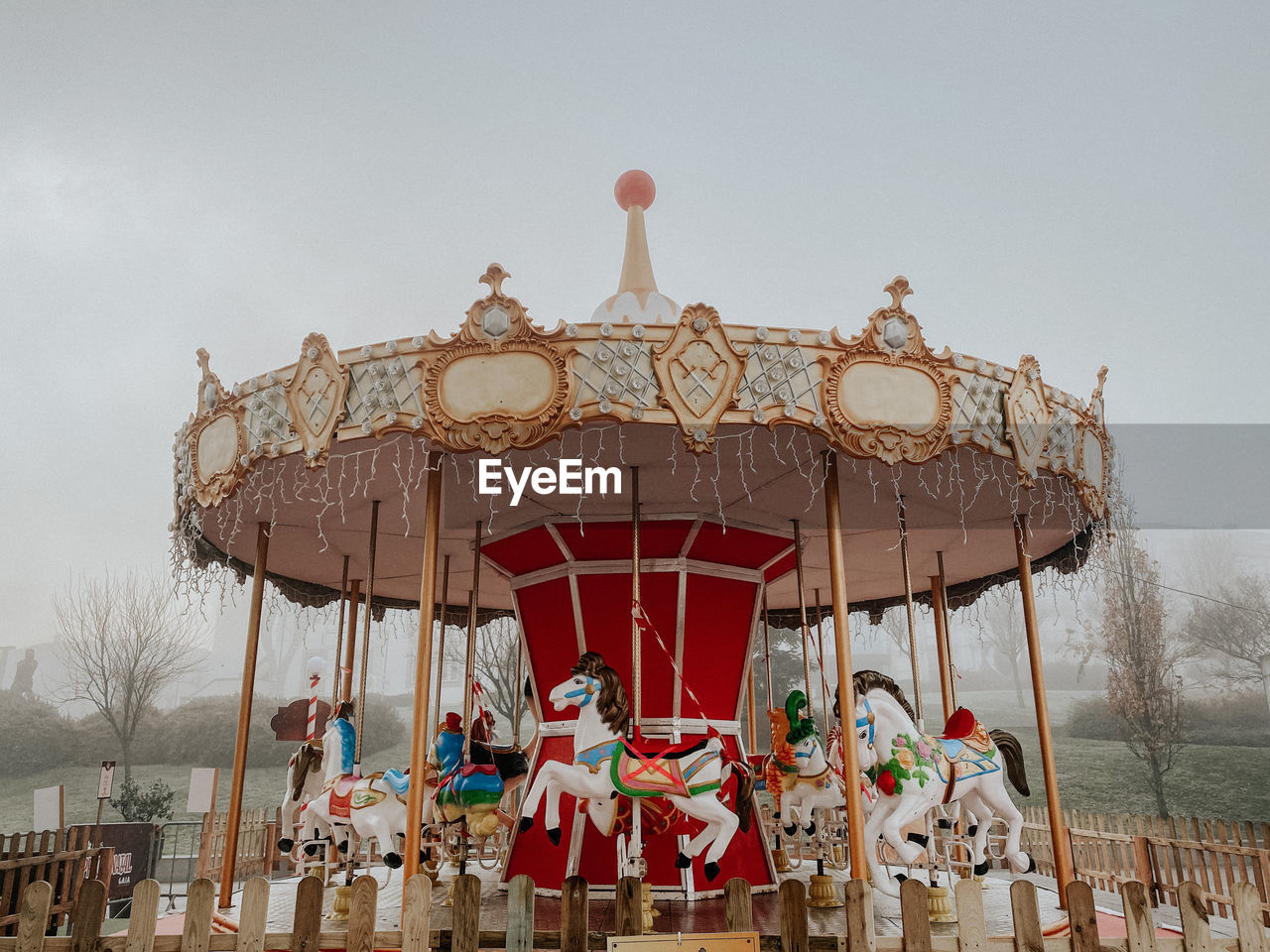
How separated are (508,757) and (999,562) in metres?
6.47

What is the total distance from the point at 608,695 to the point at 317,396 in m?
2.74

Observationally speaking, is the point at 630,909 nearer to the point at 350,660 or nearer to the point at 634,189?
the point at 350,660

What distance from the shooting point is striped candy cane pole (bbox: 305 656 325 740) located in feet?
24.7

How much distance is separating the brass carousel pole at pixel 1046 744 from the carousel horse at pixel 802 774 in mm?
1571

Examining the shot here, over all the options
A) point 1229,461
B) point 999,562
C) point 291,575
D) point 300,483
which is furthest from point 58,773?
point 1229,461

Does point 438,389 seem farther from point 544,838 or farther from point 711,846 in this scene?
point 544,838

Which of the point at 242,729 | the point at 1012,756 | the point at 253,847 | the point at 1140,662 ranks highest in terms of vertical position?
the point at 1140,662

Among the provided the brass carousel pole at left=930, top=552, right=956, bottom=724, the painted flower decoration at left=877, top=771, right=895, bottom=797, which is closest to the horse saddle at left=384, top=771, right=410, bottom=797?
the painted flower decoration at left=877, top=771, right=895, bottom=797

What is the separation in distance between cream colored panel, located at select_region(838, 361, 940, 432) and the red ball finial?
3823 millimetres

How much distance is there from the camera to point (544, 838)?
7078 millimetres

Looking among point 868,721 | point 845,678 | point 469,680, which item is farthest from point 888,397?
point 469,680

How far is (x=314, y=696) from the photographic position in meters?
8.04

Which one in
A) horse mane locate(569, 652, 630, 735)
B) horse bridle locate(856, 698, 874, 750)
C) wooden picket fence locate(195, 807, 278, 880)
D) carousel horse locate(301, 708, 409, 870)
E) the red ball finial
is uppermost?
the red ball finial

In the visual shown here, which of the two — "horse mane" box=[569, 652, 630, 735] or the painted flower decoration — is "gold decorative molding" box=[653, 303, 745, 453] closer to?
"horse mane" box=[569, 652, 630, 735]
